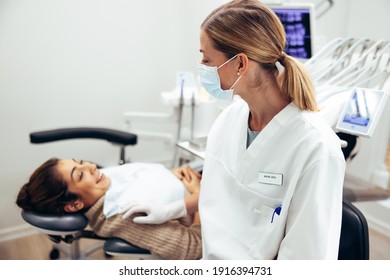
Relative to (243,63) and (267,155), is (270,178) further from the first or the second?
(243,63)

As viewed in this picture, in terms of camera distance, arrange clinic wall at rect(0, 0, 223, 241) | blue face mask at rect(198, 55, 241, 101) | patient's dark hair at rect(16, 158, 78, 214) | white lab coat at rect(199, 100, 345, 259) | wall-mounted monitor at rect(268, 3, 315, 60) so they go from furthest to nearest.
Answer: clinic wall at rect(0, 0, 223, 241)
wall-mounted monitor at rect(268, 3, 315, 60)
patient's dark hair at rect(16, 158, 78, 214)
blue face mask at rect(198, 55, 241, 101)
white lab coat at rect(199, 100, 345, 259)

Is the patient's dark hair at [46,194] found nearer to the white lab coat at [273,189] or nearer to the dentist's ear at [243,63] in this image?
the white lab coat at [273,189]

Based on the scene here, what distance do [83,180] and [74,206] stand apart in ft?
0.28

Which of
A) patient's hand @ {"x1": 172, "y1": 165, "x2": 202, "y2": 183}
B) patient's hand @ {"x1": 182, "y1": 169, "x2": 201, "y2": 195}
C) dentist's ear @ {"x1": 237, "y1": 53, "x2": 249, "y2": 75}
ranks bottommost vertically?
patient's hand @ {"x1": 182, "y1": 169, "x2": 201, "y2": 195}

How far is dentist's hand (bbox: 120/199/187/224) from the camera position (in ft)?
3.39

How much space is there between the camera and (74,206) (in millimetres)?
1086

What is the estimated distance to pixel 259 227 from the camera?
32.7 inches

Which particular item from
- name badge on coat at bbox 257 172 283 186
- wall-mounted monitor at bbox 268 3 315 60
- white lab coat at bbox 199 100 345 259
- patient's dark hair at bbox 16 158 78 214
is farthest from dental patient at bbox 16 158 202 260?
wall-mounted monitor at bbox 268 3 315 60

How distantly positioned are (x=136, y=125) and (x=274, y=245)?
4.34 feet

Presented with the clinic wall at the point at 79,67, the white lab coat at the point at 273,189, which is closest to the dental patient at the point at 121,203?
the white lab coat at the point at 273,189

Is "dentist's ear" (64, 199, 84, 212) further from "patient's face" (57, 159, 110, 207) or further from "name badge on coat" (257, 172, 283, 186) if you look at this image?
"name badge on coat" (257, 172, 283, 186)

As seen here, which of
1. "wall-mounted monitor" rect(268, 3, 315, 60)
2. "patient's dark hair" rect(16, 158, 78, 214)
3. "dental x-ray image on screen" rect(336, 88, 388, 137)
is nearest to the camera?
"dental x-ray image on screen" rect(336, 88, 388, 137)

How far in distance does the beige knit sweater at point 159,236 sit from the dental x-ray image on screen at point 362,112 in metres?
0.55
